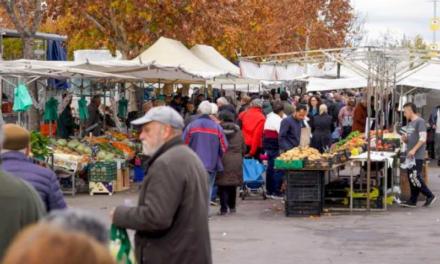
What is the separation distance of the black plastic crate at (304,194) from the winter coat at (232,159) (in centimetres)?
82

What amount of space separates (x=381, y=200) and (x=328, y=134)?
561 centimetres

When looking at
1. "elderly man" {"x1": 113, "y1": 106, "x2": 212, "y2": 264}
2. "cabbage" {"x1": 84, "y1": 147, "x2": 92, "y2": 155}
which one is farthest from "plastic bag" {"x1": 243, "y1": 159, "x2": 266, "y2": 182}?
"elderly man" {"x1": 113, "y1": 106, "x2": 212, "y2": 264}

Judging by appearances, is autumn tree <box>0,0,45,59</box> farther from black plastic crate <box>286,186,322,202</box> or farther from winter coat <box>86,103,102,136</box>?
black plastic crate <box>286,186,322,202</box>

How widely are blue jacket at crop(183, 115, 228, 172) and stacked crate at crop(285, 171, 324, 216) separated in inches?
50.2

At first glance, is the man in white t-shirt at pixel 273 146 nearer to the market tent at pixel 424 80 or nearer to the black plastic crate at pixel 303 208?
the black plastic crate at pixel 303 208

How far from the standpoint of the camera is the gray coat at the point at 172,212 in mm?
5305

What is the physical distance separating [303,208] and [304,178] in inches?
20.0

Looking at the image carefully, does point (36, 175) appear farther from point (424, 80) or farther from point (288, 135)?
point (424, 80)

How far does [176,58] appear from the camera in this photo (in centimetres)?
2222

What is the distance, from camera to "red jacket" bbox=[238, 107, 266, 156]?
1731cm

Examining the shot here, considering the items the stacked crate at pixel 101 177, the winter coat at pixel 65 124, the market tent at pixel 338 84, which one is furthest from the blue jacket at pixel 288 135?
the market tent at pixel 338 84

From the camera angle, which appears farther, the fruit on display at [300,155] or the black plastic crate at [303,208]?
the black plastic crate at [303,208]

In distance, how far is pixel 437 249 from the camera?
38.1 feet

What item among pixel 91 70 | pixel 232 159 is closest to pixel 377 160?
pixel 232 159
